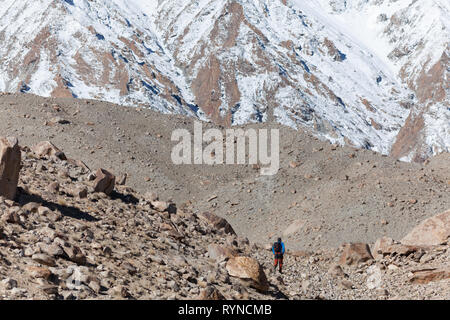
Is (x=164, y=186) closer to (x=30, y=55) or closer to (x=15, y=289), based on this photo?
(x=15, y=289)

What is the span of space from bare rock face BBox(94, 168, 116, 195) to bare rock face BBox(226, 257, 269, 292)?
212 inches

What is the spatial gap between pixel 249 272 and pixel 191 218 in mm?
6030

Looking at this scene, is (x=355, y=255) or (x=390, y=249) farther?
(x=355, y=255)

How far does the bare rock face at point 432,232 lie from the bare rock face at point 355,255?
1.35 meters

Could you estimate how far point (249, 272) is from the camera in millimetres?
13719

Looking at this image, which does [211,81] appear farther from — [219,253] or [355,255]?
[219,253]

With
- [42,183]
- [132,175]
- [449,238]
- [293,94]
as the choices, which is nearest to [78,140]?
[132,175]

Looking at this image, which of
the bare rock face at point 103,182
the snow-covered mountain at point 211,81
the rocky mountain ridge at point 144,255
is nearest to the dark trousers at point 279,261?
the rocky mountain ridge at point 144,255

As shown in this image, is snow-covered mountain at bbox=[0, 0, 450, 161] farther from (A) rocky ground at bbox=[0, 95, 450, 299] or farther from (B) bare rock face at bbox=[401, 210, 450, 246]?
(B) bare rock face at bbox=[401, 210, 450, 246]

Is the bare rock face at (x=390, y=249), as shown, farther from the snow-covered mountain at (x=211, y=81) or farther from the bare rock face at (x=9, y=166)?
the snow-covered mountain at (x=211, y=81)

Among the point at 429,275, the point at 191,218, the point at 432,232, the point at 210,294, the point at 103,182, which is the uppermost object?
the point at 103,182

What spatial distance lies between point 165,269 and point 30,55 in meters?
181

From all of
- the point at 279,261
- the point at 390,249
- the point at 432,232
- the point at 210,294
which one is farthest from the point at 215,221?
the point at 210,294

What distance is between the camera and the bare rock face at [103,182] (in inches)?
694
